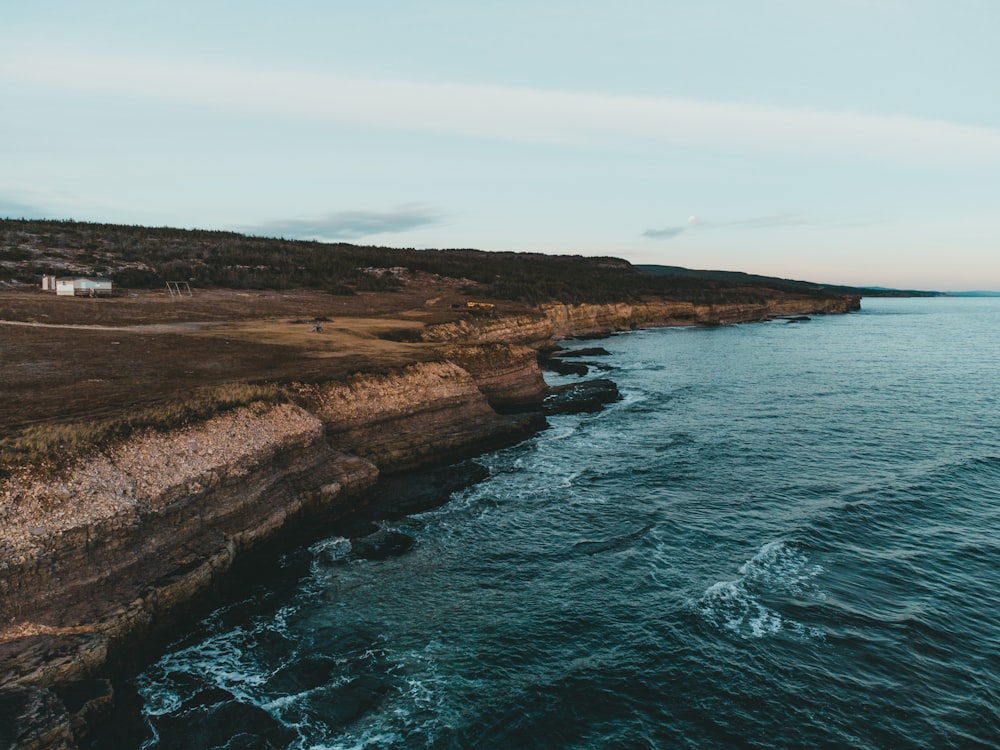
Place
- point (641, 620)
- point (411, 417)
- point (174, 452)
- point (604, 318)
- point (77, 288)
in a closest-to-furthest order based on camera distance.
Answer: point (641, 620) < point (174, 452) < point (411, 417) < point (77, 288) < point (604, 318)

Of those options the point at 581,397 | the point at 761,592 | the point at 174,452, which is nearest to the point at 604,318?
the point at 581,397

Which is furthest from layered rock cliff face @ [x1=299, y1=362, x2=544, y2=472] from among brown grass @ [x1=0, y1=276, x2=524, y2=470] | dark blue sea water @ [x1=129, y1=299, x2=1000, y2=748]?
dark blue sea water @ [x1=129, y1=299, x2=1000, y2=748]

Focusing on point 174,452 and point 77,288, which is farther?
point 77,288

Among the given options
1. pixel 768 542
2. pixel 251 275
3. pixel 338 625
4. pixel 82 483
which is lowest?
pixel 338 625

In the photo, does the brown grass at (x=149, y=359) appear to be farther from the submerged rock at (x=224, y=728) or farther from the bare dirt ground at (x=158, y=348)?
the submerged rock at (x=224, y=728)

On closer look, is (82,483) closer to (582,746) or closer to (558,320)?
(582,746)

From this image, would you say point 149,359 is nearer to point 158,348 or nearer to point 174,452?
point 158,348

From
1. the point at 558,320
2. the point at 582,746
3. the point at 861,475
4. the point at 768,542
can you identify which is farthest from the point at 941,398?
the point at 558,320

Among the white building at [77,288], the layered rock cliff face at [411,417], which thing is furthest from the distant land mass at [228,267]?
the layered rock cliff face at [411,417]
